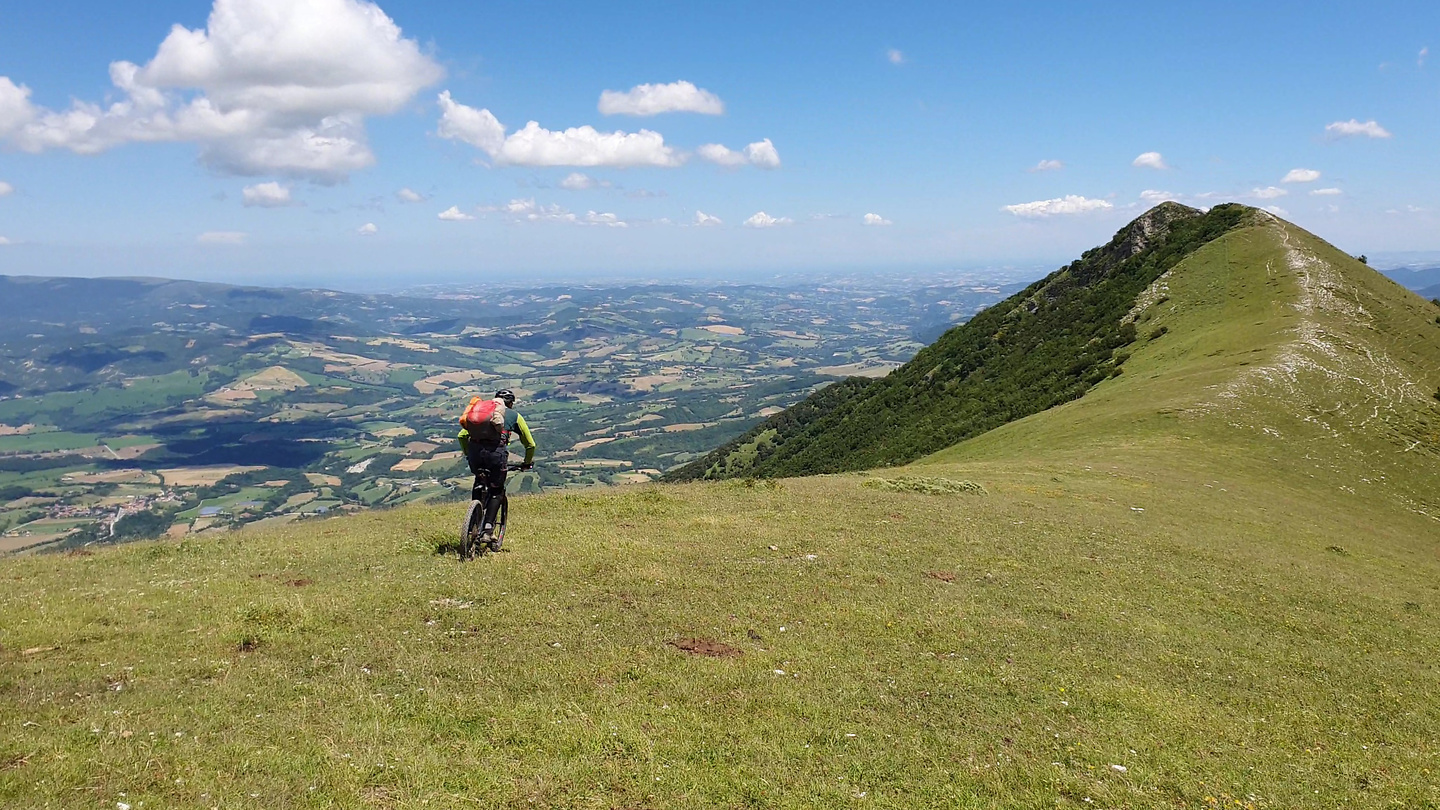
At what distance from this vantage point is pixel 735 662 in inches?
460

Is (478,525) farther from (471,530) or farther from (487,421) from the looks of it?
(487,421)

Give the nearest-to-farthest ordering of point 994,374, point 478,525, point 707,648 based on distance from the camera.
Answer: point 707,648, point 478,525, point 994,374

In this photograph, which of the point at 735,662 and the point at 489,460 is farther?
the point at 489,460

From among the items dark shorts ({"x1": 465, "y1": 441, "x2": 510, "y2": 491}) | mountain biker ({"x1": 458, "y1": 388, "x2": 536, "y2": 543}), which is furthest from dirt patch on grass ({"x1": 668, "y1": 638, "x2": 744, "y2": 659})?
dark shorts ({"x1": 465, "y1": 441, "x2": 510, "y2": 491})

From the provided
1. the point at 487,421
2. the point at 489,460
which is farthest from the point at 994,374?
the point at 487,421

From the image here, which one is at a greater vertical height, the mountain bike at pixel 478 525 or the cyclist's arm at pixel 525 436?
the cyclist's arm at pixel 525 436

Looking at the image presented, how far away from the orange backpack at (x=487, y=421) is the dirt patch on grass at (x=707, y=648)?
21.7 feet

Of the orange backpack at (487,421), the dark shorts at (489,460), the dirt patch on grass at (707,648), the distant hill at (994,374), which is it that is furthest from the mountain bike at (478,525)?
the distant hill at (994,374)

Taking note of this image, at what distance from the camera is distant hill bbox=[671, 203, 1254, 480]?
61312 mm

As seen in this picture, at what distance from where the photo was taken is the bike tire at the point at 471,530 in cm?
1619

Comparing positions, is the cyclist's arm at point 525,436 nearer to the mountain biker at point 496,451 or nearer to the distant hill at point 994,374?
the mountain biker at point 496,451

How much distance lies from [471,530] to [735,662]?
7870mm

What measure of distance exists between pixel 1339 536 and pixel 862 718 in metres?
28.4

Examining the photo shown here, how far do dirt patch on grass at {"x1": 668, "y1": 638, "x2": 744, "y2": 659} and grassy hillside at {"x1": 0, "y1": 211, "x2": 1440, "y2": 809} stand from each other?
0.11m
